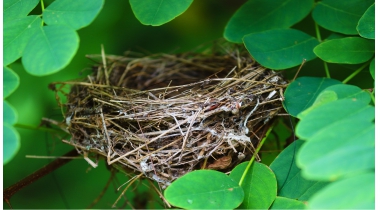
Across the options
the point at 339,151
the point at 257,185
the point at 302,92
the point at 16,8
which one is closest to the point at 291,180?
the point at 257,185

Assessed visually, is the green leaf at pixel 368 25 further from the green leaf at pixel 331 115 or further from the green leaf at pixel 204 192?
the green leaf at pixel 204 192

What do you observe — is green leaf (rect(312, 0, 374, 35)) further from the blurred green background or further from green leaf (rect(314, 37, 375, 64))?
the blurred green background

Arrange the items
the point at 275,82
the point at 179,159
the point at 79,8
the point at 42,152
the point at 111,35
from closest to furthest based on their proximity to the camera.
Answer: the point at 79,8 → the point at 179,159 → the point at 275,82 → the point at 42,152 → the point at 111,35

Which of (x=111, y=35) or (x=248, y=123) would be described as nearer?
(x=248, y=123)

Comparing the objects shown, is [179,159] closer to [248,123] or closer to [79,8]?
[248,123]

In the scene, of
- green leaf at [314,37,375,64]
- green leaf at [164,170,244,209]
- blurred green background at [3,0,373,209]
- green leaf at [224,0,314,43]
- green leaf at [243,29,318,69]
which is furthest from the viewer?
blurred green background at [3,0,373,209]

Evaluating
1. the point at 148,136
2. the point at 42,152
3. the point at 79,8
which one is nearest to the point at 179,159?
the point at 148,136

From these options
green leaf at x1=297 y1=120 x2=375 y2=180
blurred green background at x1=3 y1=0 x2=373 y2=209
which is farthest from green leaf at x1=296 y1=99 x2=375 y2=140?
blurred green background at x1=3 y1=0 x2=373 y2=209
